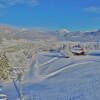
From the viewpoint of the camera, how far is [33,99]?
27078 millimetres

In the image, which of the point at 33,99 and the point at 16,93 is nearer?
the point at 33,99

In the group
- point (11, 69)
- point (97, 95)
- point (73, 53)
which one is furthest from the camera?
point (73, 53)

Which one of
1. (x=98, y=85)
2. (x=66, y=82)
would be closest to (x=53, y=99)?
(x=98, y=85)

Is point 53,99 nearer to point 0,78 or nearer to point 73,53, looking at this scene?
point 0,78

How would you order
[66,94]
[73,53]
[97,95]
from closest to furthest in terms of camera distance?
[97,95]
[66,94]
[73,53]

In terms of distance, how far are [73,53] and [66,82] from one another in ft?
137

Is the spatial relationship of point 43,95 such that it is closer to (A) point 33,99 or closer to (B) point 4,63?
(A) point 33,99

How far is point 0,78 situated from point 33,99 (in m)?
20.7

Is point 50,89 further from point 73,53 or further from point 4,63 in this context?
point 73,53

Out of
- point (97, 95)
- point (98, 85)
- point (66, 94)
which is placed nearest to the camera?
point (97, 95)

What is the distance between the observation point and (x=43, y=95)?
2888 centimetres

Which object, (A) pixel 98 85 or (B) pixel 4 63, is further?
(B) pixel 4 63

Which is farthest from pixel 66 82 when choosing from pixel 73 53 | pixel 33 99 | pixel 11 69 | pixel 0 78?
pixel 73 53

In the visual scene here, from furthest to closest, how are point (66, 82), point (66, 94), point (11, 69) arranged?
point (11, 69) < point (66, 82) < point (66, 94)
